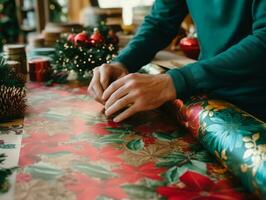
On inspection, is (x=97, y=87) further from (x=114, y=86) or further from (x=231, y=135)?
(x=231, y=135)

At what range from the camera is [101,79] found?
899mm

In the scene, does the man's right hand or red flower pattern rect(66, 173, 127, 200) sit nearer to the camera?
red flower pattern rect(66, 173, 127, 200)

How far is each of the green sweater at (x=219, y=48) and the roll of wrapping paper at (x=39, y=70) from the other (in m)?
0.29

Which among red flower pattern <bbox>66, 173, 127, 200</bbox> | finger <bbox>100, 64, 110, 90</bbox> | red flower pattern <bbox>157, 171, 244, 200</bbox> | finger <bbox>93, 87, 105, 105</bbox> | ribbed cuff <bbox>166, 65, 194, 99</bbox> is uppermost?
ribbed cuff <bbox>166, 65, 194, 99</bbox>

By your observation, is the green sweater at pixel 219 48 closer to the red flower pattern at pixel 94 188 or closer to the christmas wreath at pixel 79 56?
the christmas wreath at pixel 79 56

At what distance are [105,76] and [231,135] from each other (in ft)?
1.35

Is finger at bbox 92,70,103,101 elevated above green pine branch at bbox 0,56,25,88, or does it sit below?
below

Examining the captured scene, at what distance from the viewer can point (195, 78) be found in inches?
28.6

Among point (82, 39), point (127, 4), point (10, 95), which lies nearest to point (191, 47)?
point (82, 39)

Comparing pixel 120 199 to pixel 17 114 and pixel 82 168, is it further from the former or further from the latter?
pixel 17 114

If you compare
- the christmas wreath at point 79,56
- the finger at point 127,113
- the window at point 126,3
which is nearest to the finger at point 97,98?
the finger at point 127,113

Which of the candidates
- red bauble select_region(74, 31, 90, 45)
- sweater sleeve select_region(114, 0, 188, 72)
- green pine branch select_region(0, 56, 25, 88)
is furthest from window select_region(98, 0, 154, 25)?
green pine branch select_region(0, 56, 25, 88)

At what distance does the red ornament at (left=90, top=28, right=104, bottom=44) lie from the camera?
1257mm

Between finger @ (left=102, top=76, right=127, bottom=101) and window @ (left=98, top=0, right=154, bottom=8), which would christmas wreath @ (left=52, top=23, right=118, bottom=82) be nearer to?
finger @ (left=102, top=76, right=127, bottom=101)
